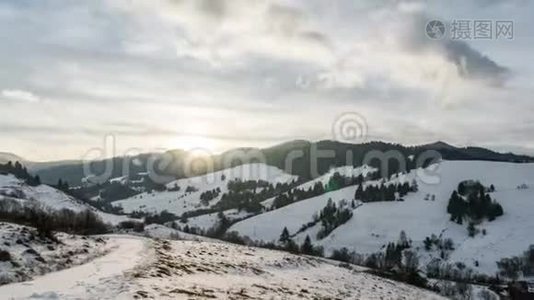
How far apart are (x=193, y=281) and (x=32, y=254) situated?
7.96m

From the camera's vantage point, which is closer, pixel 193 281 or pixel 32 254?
pixel 193 281

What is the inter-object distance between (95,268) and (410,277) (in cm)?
5160

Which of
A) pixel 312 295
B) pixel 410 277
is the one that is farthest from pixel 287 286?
pixel 410 277

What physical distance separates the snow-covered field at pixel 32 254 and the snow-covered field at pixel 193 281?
910mm

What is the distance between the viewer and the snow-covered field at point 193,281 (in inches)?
757

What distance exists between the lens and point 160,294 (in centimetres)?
1934

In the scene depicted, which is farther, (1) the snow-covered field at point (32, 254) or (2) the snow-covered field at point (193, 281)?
(1) the snow-covered field at point (32, 254)

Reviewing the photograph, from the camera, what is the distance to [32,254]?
2575 cm

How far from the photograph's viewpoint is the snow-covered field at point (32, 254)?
22703mm

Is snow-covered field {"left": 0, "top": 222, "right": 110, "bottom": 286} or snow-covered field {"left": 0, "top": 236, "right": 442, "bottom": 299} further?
snow-covered field {"left": 0, "top": 222, "right": 110, "bottom": 286}

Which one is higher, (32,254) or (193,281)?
(32,254)

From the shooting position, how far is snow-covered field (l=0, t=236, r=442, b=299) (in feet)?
63.1

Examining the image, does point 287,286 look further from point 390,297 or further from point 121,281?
point 121,281

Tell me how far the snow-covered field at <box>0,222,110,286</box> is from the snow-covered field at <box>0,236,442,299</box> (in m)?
0.91
